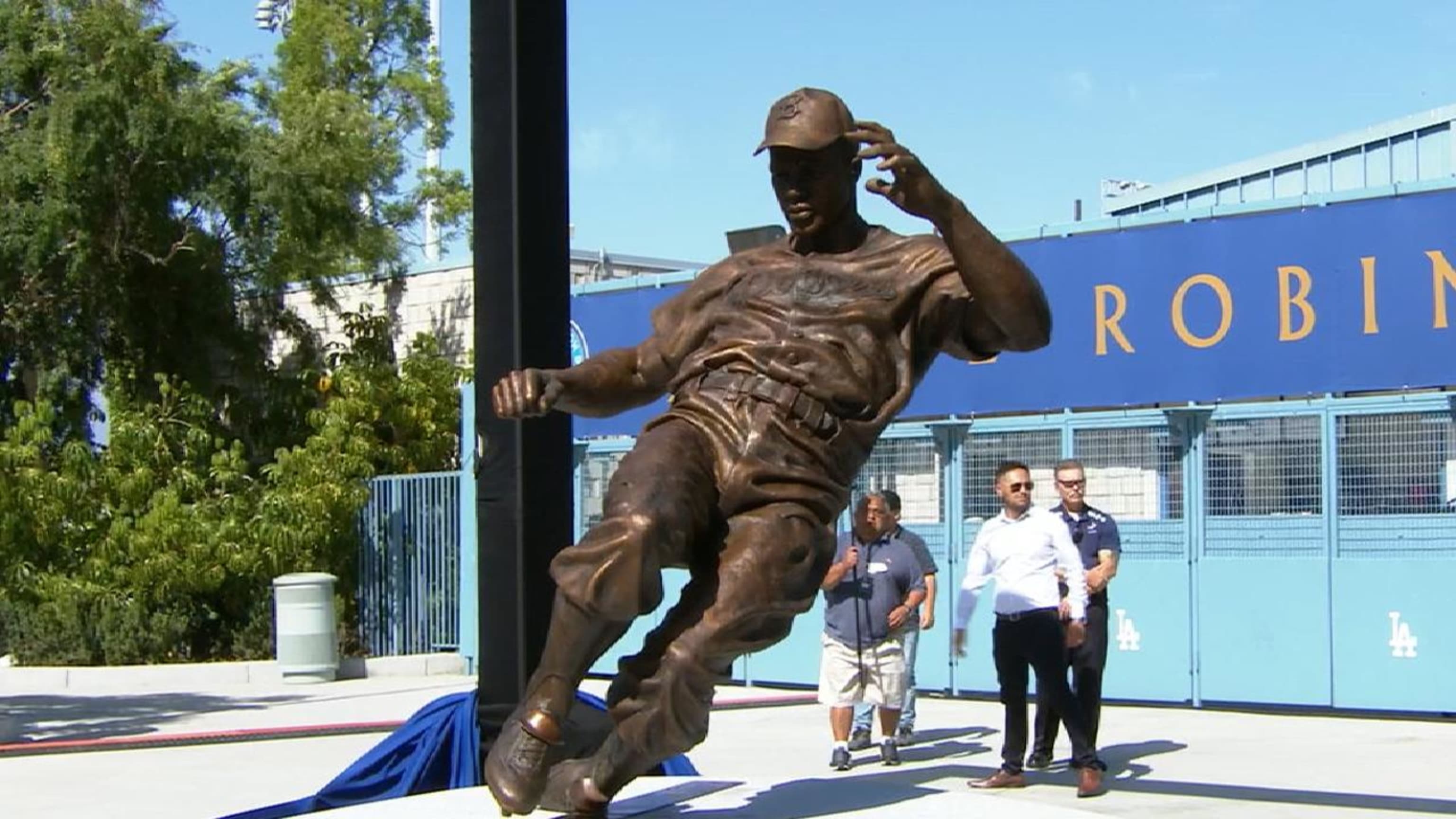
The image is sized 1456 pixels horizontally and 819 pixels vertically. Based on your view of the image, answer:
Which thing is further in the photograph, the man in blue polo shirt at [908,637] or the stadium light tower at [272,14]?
the stadium light tower at [272,14]

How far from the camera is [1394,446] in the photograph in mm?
13188

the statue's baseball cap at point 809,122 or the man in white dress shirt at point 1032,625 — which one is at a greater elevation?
the statue's baseball cap at point 809,122

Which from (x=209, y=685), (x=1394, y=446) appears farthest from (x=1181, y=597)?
(x=209, y=685)

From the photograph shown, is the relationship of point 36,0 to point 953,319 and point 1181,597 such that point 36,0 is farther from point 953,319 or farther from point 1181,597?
point 953,319

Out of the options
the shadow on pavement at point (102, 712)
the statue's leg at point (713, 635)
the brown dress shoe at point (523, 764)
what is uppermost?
the statue's leg at point (713, 635)

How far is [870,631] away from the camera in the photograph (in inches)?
450

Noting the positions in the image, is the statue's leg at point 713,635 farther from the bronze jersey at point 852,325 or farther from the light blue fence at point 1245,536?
the light blue fence at point 1245,536

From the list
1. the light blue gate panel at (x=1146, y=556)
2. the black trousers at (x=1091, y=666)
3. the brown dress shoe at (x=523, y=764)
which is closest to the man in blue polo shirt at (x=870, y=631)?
the black trousers at (x=1091, y=666)

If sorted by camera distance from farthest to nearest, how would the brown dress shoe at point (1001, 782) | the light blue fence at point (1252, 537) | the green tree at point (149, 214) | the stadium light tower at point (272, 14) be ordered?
1. the stadium light tower at point (272, 14)
2. the green tree at point (149, 214)
3. the light blue fence at point (1252, 537)
4. the brown dress shoe at point (1001, 782)

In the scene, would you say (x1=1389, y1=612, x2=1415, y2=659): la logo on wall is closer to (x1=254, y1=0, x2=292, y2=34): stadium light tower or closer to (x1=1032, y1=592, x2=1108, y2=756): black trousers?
(x1=1032, y1=592, x2=1108, y2=756): black trousers

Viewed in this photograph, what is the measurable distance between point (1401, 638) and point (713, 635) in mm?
9482

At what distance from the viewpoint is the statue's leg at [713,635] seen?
16.4ft

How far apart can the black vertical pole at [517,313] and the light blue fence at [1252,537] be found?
828cm

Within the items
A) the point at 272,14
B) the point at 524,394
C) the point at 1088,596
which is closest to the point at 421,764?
A: the point at 524,394
